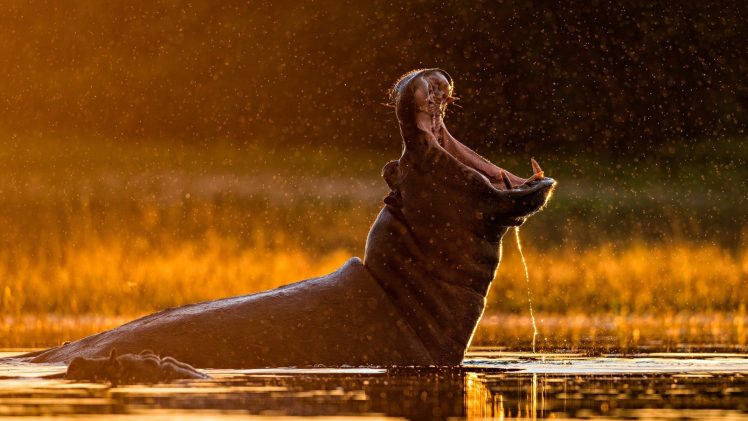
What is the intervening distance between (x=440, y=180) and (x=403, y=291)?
73 cm

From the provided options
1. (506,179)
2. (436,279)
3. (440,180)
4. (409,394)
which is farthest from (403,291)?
(409,394)

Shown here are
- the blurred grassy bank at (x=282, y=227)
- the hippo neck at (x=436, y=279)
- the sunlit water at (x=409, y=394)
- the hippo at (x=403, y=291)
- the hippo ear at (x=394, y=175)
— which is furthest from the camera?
the blurred grassy bank at (x=282, y=227)

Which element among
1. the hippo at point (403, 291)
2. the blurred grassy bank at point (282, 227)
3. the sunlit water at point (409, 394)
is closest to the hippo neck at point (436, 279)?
the hippo at point (403, 291)

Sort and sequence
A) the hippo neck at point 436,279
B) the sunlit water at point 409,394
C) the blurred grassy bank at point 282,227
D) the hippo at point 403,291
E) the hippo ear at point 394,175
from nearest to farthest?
the sunlit water at point 409,394, the hippo at point 403,291, the hippo neck at point 436,279, the hippo ear at point 394,175, the blurred grassy bank at point 282,227

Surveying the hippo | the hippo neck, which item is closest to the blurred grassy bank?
the hippo

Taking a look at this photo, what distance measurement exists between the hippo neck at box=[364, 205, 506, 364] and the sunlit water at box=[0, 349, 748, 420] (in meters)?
0.23

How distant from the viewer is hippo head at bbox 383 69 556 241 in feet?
39.9

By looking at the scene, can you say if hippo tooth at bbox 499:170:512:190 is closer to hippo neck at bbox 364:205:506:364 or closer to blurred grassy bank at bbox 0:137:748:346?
hippo neck at bbox 364:205:506:364

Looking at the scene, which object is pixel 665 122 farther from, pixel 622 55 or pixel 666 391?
pixel 666 391

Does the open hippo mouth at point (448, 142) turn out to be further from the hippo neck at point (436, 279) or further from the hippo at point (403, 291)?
the hippo neck at point (436, 279)

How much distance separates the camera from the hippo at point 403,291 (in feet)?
39.7

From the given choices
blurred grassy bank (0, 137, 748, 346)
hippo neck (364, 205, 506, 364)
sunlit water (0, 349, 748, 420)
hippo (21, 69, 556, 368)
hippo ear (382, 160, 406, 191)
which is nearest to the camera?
sunlit water (0, 349, 748, 420)

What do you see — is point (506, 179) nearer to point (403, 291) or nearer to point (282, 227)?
point (403, 291)

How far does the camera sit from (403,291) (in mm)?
12289
